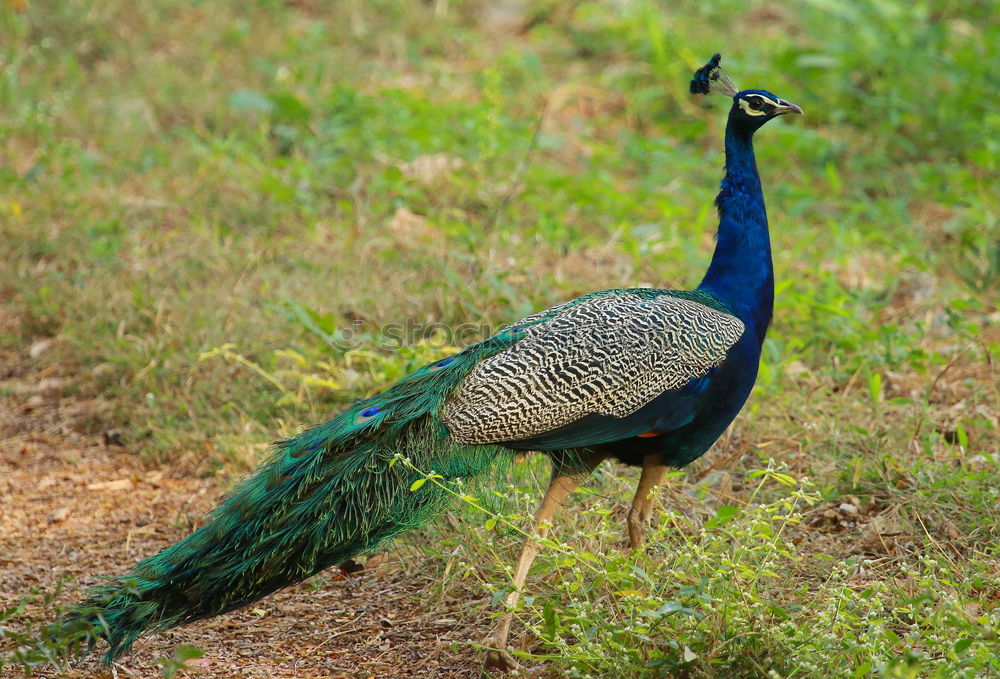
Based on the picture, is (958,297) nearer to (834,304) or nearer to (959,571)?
(834,304)

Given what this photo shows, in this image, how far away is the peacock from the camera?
3170mm

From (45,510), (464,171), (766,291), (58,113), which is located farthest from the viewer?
(58,113)

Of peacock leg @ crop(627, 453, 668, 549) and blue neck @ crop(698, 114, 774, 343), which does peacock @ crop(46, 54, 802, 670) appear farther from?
blue neck @ crop(698, 114, 774, 343)

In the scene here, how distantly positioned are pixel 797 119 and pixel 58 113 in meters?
4.91

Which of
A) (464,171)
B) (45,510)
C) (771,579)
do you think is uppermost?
(464,171)

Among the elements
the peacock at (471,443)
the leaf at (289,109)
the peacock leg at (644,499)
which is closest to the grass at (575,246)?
the leaf at (289,109)

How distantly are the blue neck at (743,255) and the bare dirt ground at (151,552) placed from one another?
131 centimetres

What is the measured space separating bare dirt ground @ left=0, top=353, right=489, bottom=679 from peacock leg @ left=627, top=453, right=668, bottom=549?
21.6 inches

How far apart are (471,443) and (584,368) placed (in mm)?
396

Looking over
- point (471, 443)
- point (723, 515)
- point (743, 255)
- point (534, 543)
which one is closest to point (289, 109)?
point (743, 255)

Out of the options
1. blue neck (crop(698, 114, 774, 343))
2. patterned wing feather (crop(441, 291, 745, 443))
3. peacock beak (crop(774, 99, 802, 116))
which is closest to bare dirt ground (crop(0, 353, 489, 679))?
patterned wing feather (crop(441, 291, 745, 443))

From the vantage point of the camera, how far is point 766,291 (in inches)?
147

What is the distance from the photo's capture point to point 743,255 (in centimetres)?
372

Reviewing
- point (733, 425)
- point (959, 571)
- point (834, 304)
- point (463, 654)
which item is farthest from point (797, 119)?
point (463, 654)
